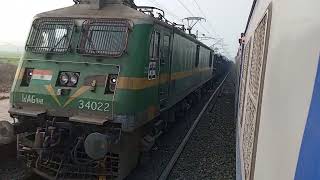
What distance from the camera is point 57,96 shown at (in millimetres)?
6762

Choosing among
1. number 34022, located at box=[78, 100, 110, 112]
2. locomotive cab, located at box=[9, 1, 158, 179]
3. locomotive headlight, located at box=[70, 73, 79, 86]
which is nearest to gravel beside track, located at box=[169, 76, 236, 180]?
locomotive cab, located at box=[9, 1, 158, 179]

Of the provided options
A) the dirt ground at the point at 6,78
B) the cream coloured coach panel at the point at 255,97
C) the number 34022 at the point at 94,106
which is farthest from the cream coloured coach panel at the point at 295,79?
the dirt ground at the point at 6,78

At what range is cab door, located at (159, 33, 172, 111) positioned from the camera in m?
8.16

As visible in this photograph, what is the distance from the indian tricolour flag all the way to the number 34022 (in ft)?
2.79

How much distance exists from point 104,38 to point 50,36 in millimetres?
1104

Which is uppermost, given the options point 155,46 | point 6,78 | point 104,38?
point 104,38

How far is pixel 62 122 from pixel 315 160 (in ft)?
19.8

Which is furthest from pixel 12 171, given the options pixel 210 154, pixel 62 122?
pixel 210 154

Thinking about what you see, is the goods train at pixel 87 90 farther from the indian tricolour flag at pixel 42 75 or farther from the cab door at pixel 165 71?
the cab door at pixel 165 71

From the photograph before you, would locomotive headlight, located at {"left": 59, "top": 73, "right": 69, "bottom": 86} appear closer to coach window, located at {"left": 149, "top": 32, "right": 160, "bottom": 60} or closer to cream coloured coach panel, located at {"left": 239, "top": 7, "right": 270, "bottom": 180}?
coach window, located at {"left": 149, "top": 32, "right": 160, "bottom": 60}

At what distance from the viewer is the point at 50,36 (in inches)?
289

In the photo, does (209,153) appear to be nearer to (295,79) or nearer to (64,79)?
(64,79)

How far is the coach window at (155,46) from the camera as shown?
23.8 feet

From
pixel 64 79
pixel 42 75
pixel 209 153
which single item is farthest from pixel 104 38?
pixel 209 153
